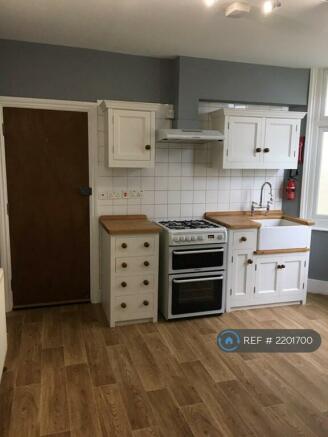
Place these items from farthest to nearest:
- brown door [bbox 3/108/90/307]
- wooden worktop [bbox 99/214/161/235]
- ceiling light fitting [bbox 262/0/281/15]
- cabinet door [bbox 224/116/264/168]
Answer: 1. cabinet door [bbox 224/116/264/168]
2. brown door [bbox 3/108/90/307]
3. wooden worktop [bbox 99/214/161/235]
4. ceiling light fitting [bbox 262/0/281/15]

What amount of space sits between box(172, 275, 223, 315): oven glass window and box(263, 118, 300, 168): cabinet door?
54.8 inches

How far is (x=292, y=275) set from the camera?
12.4ft

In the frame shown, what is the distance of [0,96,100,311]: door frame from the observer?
332 centimetres

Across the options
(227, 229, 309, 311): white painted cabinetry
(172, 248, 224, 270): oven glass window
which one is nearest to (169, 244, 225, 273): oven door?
(172, 248, 224, 270): oven glass window

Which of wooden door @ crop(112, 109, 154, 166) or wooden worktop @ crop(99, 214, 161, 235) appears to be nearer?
wooden worktop @ crop(99, 214, 161, 235)

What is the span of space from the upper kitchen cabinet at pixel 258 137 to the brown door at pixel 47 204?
1.40 m

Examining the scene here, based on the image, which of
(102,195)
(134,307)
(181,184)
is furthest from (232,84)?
(134,307)

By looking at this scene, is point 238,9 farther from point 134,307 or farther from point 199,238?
point 134,307

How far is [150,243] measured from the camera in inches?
129

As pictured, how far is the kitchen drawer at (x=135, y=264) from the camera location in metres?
3.22

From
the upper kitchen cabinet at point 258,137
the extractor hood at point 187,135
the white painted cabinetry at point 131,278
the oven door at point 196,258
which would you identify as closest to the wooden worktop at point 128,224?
the white painted cabinetry at point 131,278

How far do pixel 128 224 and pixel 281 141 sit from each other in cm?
182

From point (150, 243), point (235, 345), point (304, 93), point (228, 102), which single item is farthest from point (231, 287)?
point (304, 93)

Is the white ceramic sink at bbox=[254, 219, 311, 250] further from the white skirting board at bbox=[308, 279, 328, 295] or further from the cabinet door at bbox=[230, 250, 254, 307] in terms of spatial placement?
the white skirting board at bbox=[308, 279, 328, 295]
